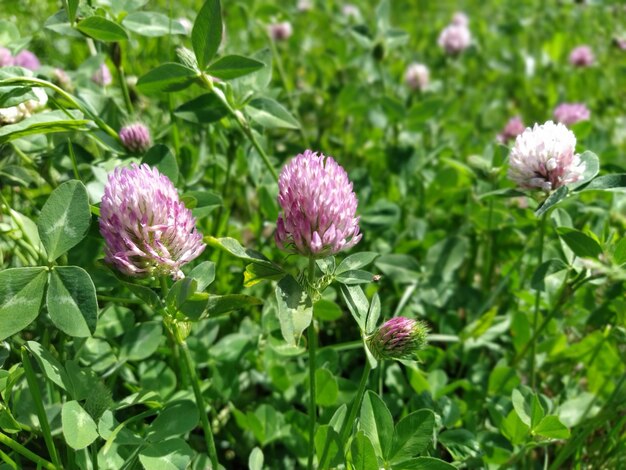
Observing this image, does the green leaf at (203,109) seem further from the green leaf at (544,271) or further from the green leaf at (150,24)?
the green leaf at (544,271)

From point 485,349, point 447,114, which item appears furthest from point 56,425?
point 447,114

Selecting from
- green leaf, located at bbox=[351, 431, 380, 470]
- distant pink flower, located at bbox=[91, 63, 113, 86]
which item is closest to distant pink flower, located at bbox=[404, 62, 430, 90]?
distant pink flower, located at bbox=[91, 63, 113, 86]

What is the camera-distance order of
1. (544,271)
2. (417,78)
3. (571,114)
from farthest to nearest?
1. (417,78)
2. (571,114)
3. (544,271)

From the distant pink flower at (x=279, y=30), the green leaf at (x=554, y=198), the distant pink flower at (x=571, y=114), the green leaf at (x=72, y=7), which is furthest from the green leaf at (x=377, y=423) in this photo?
the distant pink flower at (x=279, y=30)

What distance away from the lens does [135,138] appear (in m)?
1.49

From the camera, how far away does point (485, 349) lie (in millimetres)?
1856

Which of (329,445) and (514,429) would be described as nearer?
(329,445)

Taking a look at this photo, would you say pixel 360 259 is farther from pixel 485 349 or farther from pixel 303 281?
pixel 485 349

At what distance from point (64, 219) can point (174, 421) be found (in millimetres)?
399

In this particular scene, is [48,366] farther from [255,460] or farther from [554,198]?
[554,198]

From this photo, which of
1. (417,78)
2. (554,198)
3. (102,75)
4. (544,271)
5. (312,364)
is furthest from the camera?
(417,78)

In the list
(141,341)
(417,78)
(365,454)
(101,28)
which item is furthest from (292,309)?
(417,78)

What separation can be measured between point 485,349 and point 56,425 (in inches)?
43.4

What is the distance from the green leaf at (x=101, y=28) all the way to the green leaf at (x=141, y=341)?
23.0 inches
